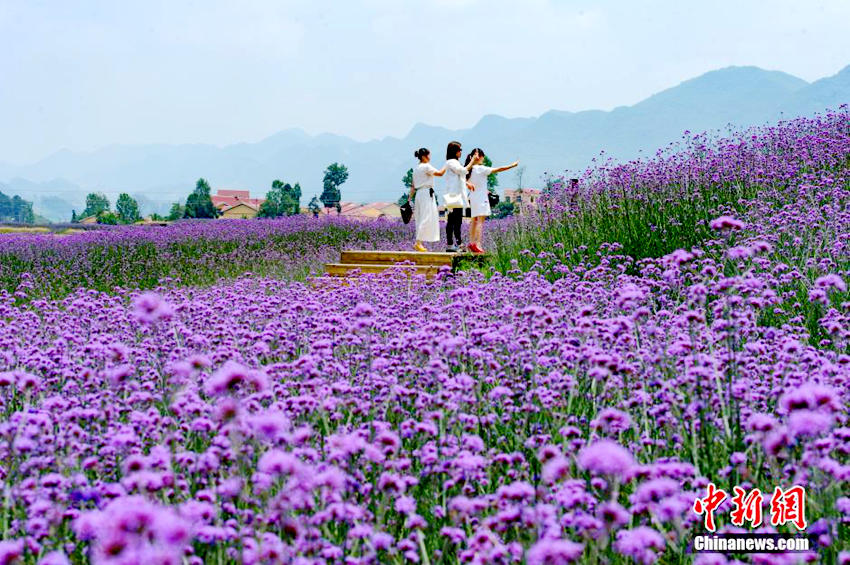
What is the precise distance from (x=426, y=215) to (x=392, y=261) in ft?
5.27

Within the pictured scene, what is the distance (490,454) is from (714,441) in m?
1.10

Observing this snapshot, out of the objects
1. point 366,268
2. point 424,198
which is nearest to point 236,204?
point 424,198

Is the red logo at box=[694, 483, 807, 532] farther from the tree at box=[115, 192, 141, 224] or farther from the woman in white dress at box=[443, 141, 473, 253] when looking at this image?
the tree at box=[115, 192, 141, 224]

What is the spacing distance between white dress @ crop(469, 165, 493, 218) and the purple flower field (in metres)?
6.20

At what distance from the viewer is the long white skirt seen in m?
12.8

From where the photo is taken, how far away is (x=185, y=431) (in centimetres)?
383

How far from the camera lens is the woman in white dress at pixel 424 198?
1230 centimetres

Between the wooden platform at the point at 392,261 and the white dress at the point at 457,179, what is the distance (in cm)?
119

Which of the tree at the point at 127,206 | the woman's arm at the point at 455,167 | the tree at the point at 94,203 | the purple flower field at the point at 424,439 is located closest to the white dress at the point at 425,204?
the woman's arm at the point at 455,167

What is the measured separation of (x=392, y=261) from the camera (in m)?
11.6

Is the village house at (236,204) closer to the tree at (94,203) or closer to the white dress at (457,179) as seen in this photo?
the tree at (94,203)

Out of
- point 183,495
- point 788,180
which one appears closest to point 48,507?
point 183,495

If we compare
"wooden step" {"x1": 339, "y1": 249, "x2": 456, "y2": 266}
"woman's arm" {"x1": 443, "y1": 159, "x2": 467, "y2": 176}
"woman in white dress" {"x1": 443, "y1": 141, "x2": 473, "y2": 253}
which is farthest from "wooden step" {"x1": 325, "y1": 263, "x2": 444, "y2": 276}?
"woman's arm" {"x1": 443, "y1": 159, "x2": 467, "y2": 176}

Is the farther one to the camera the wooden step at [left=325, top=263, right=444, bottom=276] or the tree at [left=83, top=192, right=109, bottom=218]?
→ the tree at [left=83, top=192, right=109, bottom=218]
